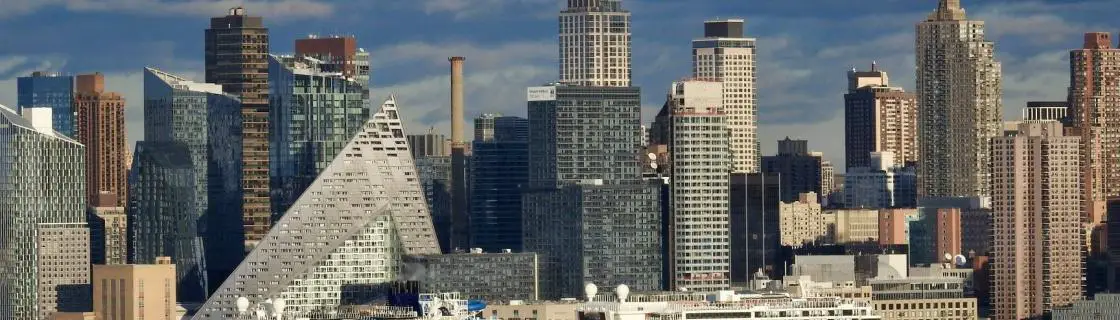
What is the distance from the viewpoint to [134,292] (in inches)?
6196

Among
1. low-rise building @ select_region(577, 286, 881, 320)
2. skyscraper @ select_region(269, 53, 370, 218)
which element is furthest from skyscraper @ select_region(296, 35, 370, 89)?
low-rise building @ select_region(577, 286, 881, 320)

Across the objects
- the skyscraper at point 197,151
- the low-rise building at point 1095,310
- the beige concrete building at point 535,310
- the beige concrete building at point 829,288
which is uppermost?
the skyscraper at point 197,151

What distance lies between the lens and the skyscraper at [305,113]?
192m

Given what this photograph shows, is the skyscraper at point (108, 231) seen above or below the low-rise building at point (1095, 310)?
above

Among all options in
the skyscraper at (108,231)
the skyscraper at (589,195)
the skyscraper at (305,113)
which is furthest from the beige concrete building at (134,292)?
the skyscraper at (305,113)

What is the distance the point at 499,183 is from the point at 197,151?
731 inches

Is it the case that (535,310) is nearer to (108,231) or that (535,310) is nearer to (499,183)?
(499,183)

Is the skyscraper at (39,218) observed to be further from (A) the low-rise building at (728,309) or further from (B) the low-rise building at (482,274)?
(A) the low-rise building at (728,309)

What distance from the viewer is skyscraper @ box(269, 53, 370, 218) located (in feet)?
630

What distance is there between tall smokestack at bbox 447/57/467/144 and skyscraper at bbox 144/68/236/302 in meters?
11.8

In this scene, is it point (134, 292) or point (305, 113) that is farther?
point (305, 113)

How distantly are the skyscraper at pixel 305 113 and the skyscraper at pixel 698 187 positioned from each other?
65.4 feet

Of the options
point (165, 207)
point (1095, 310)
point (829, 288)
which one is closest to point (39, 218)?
point (165, 207)

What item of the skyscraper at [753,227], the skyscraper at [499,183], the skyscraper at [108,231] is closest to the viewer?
the skyscraper at [753,227]
